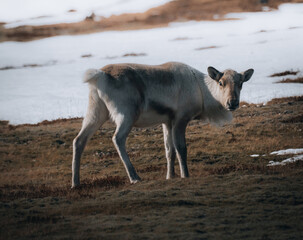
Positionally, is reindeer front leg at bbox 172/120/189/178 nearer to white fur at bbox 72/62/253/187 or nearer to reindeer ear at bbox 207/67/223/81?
white fur at bbox 72/62/253/187

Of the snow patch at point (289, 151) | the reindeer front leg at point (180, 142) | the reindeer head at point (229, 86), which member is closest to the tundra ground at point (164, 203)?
the snow patch at point (289, 151)

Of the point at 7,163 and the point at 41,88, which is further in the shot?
the point at 41,88

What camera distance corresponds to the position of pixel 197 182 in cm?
1074

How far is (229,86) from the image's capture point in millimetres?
12555

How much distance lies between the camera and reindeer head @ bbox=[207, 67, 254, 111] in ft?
40.5

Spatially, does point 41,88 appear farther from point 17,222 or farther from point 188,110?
point 17,222

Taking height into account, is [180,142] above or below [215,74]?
below

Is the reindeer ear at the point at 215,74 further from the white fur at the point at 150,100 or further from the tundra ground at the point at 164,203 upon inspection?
the tundra ground at the point at 164,203

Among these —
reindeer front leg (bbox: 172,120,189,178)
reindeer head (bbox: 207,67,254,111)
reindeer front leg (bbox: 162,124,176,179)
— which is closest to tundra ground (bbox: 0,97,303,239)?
reindeer front leg (bbox: 172,120,189,178)

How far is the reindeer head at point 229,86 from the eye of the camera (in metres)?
12.3

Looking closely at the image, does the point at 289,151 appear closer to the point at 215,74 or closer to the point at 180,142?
the point at 215,74

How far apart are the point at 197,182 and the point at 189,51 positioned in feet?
158

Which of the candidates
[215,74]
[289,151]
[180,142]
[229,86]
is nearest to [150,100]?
[180,142]

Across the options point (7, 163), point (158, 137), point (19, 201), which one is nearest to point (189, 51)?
point (158, 137)
